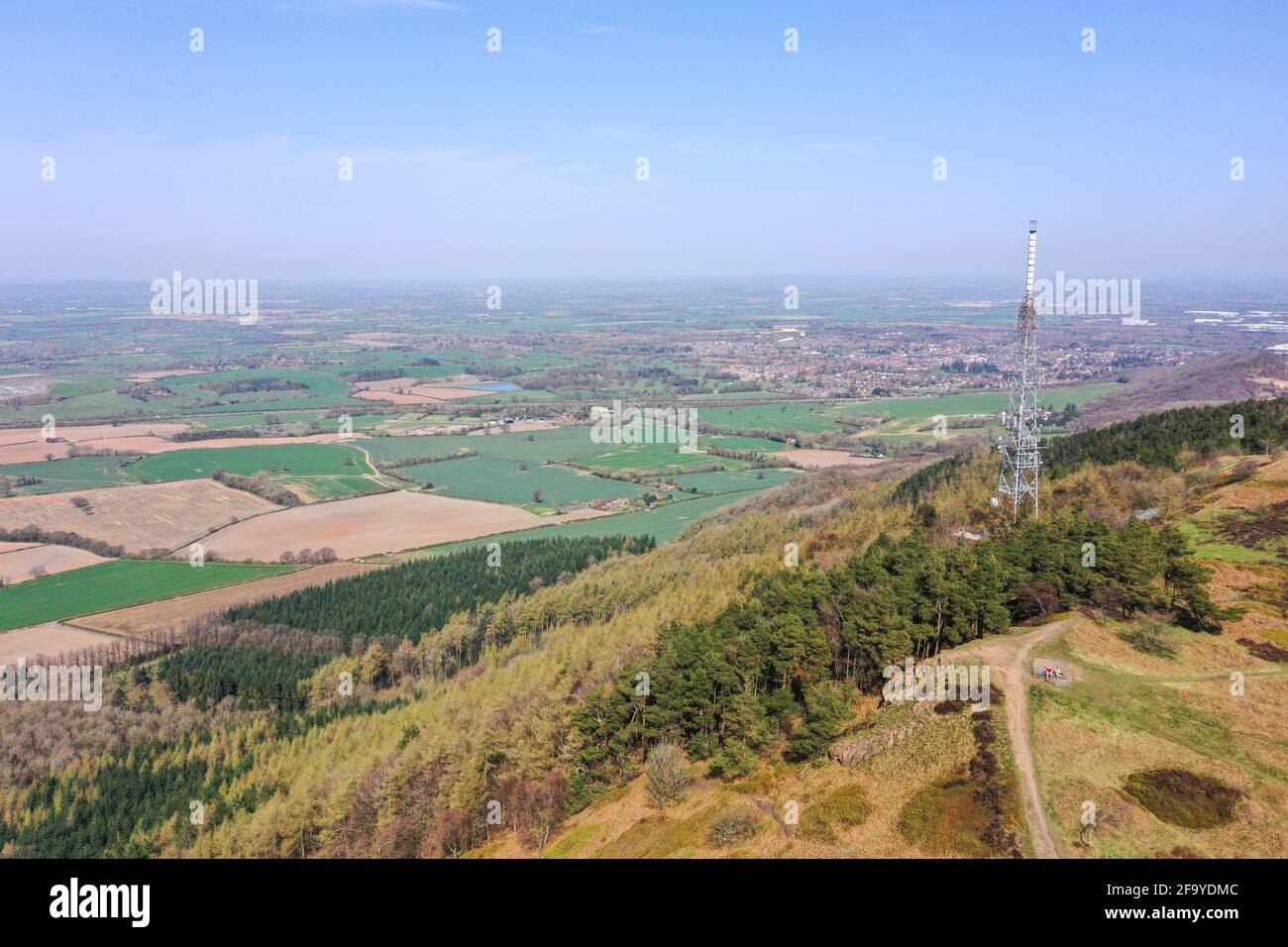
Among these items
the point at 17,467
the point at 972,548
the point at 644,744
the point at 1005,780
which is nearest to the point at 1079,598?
the point at 972,548

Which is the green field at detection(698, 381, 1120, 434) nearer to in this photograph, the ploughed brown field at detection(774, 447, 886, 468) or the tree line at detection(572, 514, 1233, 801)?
the ploughed brown field at detection(774, 447, 886, 468)

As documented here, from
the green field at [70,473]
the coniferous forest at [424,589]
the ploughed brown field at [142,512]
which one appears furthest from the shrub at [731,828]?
the green field at [70,473]

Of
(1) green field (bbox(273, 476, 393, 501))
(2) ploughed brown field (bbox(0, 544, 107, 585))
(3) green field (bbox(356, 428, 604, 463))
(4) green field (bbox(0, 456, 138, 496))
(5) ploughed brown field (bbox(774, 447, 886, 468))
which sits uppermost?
(3) green field (bbox(356, 428, 604, 463))

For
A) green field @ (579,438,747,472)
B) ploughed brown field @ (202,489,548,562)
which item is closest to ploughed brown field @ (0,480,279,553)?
ploughed brown field @ (202,489,548,562)

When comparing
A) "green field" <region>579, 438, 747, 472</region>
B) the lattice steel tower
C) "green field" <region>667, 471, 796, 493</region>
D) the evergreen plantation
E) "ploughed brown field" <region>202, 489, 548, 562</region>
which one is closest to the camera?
the evergreen plantation

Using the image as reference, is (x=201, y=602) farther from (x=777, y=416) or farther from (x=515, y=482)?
(x=777, y=416)

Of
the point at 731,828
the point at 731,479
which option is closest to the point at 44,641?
the point at 731,828

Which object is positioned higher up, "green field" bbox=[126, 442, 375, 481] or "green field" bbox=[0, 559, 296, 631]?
"green field" bbox=[126, 442, 375, 481]
